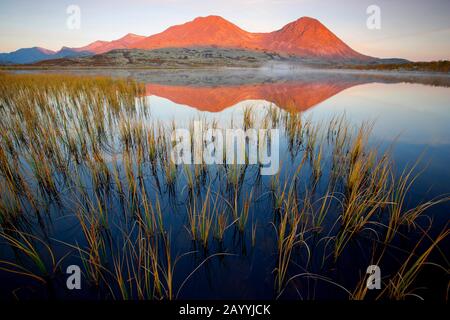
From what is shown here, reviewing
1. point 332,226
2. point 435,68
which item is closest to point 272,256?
point 332,226

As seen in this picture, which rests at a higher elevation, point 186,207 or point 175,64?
point 175,64

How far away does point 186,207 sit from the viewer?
3520 mm

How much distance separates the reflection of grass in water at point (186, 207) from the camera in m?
2.36

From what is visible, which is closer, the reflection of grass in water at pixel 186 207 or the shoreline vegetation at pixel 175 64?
the reflection of grass in water at pixel 186 207

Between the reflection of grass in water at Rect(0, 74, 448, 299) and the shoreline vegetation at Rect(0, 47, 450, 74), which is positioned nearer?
the reflection of grass in water at Rect(0, 74, 448, 299)

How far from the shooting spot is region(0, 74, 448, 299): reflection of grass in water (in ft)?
7.73

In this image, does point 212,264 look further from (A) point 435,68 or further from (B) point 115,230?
(A) point 435,68

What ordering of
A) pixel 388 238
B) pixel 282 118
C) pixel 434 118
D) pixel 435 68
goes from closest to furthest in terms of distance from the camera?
pixel 388 238, pixel 282 118, pixel 434 118, pixel 435 68

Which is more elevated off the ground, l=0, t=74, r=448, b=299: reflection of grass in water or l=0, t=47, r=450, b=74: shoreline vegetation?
l=0, t=47, r=450, b=74: shoreline vegetation

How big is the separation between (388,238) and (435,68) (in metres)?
44.1

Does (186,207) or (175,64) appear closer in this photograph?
(186,207)

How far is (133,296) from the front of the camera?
7.32 ft

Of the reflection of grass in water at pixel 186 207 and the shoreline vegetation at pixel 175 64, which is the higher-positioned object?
the shoreline vegetation at pixel 175 64
